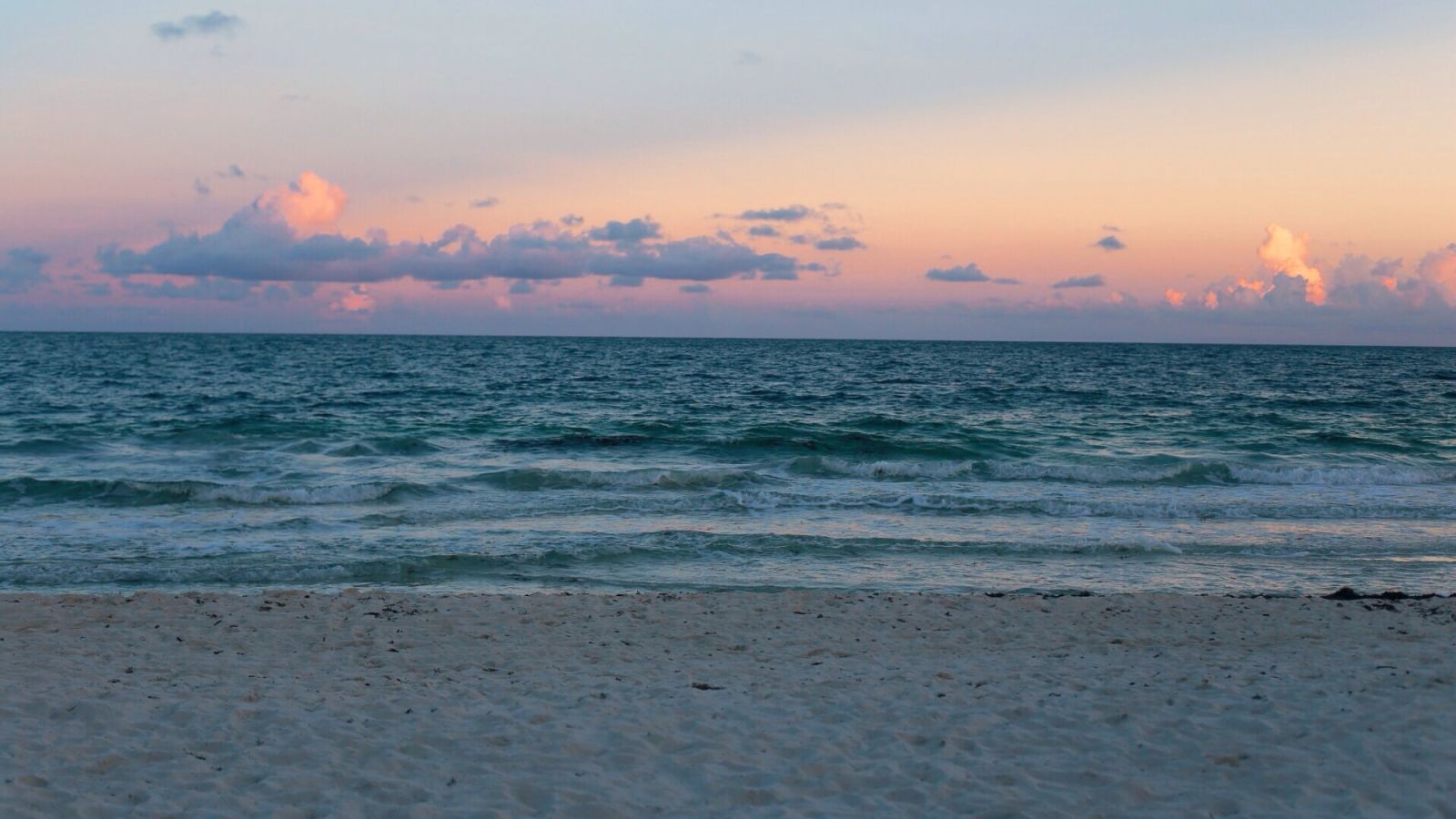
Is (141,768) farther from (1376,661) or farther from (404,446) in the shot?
(404,446)

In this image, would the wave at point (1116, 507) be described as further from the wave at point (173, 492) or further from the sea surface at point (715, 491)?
the wave at point (173, 492)

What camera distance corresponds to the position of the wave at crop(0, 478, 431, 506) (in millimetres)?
17812

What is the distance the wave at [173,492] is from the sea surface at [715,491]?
0.06 meters

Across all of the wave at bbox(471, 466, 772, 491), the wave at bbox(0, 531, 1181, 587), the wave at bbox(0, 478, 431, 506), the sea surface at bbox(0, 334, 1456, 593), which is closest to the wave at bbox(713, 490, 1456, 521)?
the sea surface at bbox(0, 334, 1456, 593)

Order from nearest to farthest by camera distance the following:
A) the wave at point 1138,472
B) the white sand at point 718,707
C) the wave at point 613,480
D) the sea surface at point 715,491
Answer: the white sand at point 718,707
the sea surface at point 715,491
the wave at point 613,480
the wave at point 1138,472

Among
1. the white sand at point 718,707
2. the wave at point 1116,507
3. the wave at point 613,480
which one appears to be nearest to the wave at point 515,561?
the white sand at point 718,707

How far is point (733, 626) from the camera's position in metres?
10.1

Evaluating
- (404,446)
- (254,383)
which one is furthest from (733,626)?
(254,383)

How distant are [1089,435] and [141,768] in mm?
27651

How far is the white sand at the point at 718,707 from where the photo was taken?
5.84m

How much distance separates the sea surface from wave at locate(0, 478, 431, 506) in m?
0.06

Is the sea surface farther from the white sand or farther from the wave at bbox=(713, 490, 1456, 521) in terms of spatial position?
the white sand

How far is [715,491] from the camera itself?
19438 mm

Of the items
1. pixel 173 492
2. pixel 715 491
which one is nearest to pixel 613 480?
pixel 715 491
